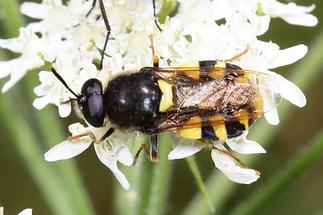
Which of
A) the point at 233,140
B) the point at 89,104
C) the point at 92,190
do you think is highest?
the point at 89,104

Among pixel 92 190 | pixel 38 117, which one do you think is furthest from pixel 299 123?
pixel 38 117

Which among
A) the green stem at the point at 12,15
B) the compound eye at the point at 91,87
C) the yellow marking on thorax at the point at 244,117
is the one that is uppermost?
the green stem at the point at 12,15

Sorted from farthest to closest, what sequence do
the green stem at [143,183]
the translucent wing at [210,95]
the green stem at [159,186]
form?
the green stem at [159,186] < the green stem at [143,183] < the translucent wing at [210,95]

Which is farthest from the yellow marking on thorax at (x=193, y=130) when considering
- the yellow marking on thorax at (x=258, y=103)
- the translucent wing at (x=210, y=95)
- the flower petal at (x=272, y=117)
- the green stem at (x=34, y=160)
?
the green stem at (x=34, y=160)

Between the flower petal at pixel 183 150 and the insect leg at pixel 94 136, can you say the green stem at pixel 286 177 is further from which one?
the insect leg at pixel 94 136

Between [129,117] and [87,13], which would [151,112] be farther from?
[87,13]

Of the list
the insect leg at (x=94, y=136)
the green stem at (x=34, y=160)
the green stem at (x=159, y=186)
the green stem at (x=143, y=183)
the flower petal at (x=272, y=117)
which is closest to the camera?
the insect leg at (x=94, y=136)
